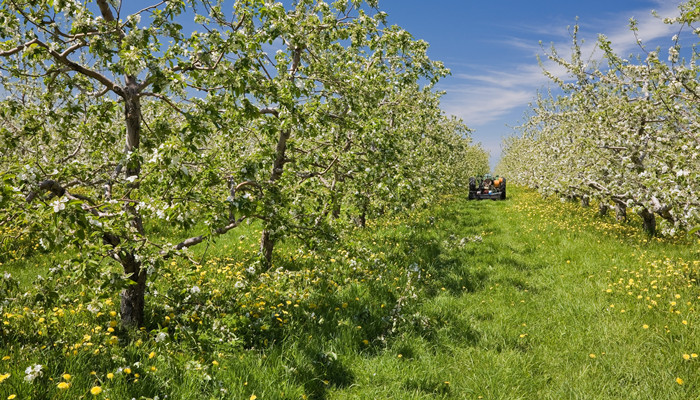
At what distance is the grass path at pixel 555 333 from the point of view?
4.83 metres

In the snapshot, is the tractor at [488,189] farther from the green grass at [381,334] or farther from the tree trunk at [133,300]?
the tree trunk at [133,300]

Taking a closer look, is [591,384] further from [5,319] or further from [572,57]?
[572,57]

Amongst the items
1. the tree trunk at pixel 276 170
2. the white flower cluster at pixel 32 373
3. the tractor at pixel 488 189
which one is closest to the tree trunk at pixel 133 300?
the white flower cluster at pixel 32 373

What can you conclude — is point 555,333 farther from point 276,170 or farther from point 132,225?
point 132,225

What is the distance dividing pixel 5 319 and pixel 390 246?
8.37 metres

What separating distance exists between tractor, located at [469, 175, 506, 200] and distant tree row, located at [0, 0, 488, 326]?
65.1 feet

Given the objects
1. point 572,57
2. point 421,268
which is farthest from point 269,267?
point 572,57

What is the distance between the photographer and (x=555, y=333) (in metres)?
6.22

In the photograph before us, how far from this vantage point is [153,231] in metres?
11.9

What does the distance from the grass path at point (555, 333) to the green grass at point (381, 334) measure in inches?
1.0

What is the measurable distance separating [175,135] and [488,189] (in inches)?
1025

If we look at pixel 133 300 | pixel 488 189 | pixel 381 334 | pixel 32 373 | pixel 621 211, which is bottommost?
pixel 381 334

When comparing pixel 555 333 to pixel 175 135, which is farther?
pixel 555 333

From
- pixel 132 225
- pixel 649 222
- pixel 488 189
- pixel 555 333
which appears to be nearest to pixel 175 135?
pixel 132 225
